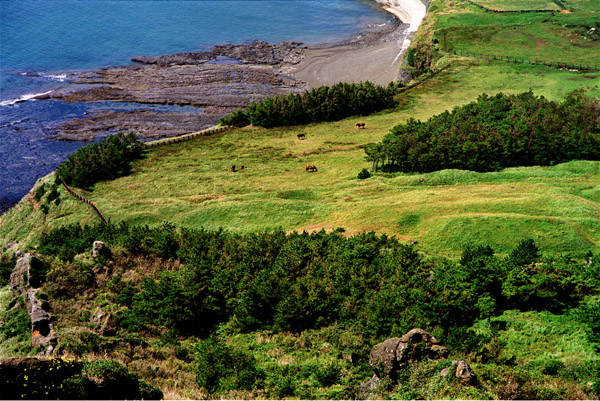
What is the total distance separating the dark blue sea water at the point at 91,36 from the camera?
305 ft

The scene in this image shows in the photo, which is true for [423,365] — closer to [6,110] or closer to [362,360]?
[362,360]

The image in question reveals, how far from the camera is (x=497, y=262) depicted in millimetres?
40031

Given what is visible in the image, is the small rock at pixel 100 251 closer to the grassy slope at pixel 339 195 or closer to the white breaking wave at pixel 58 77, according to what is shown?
the grassy slope at pixel 339 195

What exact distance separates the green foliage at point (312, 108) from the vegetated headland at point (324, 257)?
295 mm

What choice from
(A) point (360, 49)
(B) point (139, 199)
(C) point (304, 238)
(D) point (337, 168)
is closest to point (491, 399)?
(C) point (304, 238)

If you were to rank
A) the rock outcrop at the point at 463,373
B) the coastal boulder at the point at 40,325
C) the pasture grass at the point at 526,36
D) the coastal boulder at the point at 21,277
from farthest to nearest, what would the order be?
1. the pasture grass at the point at 526,36
2. the coastal boulder at the point at 21,277
3. the coastal boulder at the point at 40,325
4. the rock outcrop at the point at 463,373

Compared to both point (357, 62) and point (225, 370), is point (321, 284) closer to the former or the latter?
point (225, 370)

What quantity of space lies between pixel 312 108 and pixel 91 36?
3404 inches

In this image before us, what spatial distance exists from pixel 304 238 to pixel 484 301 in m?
19.4

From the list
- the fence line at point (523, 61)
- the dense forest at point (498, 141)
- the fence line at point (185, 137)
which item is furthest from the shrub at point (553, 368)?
the fence line at point (523, 61)

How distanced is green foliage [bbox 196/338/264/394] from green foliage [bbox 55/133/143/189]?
52.1 meters

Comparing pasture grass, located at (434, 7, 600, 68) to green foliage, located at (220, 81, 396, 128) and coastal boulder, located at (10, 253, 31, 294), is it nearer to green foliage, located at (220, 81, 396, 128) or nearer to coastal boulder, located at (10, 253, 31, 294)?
green foliage, located at (220, 81, 396, 128)

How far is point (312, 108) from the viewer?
93.8 m

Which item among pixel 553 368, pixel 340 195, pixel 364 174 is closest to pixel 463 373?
pixel 553 368
